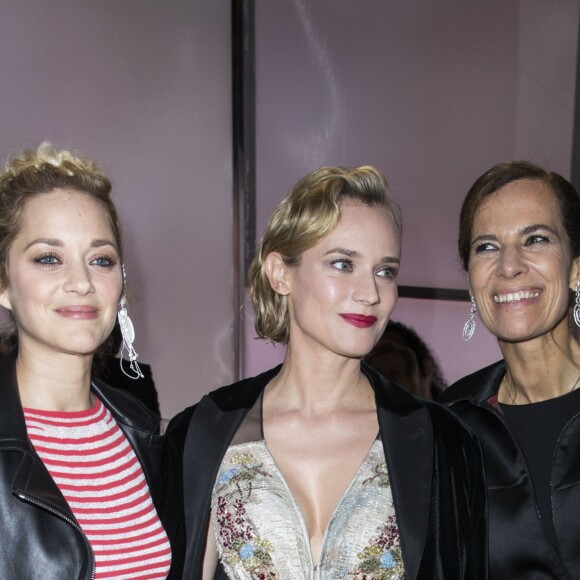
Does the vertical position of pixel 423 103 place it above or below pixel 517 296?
above

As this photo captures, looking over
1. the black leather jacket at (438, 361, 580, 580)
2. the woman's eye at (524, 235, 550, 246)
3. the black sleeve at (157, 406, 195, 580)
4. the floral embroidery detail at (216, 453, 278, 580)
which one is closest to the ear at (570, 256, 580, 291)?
the woman's eye at (524, 235, 550, 246)

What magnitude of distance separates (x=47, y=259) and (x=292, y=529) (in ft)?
2.79

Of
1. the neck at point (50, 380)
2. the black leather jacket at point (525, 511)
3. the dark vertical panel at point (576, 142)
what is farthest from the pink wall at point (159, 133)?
the black leather jacket at point (525, 511)

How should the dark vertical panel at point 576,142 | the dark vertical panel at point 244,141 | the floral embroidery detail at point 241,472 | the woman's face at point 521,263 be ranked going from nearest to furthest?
the floral embroidery detail at point 241,472 → the woman's face at point 521,263 → the dark vertical panel at point 576,142 → the dark vertical panel at point 244,141

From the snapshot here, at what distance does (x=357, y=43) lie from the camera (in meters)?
4.81

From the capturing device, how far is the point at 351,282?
2.29m

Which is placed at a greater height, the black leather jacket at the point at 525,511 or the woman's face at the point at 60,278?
the woman's face at the point at 60,278

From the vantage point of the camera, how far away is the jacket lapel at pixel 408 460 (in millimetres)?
2092

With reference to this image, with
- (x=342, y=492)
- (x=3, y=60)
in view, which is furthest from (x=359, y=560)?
(x=3, y=60)

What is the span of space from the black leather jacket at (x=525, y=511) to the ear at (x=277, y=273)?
2.10 ft

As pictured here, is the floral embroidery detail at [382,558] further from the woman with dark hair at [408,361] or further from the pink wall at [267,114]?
the pink wall at [267,114]

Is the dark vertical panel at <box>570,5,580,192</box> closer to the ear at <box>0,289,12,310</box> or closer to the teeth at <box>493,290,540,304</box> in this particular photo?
the teeth at <box>493,290,540,304</box>

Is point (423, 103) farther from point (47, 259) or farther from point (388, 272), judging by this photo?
point (47, 259)

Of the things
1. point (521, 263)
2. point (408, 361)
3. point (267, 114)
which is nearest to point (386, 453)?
point (521, 263)
